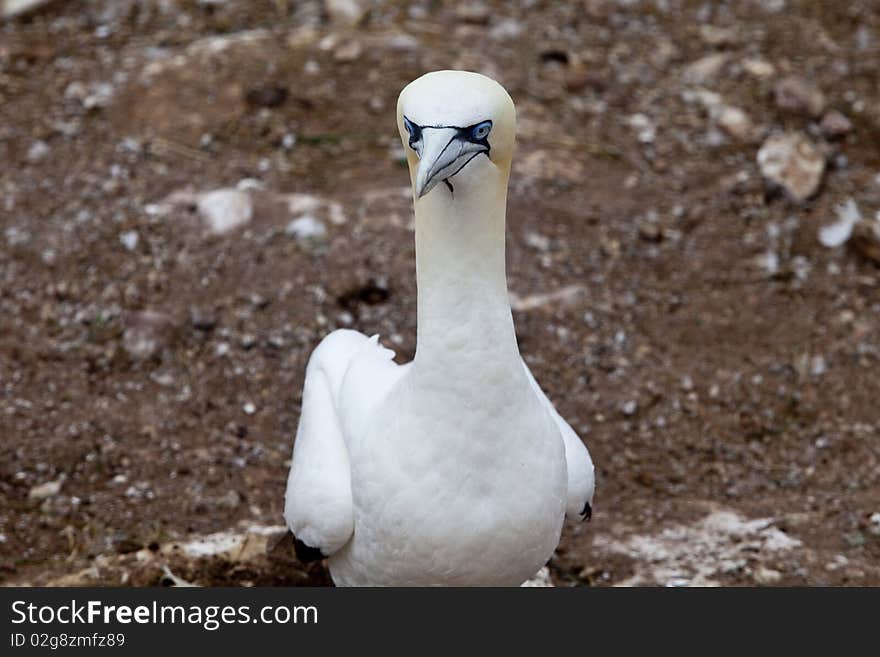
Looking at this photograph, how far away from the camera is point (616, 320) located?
6.38 m

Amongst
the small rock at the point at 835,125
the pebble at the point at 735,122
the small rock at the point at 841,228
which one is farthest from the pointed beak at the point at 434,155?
the small rock at the point at 835,125

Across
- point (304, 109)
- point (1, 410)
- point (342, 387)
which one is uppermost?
point (342, 387)

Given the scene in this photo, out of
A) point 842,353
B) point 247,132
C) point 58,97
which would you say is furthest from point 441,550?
point 58,97

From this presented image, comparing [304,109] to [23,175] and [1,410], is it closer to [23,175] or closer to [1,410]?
[23,175]

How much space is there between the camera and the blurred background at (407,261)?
17.5 feet

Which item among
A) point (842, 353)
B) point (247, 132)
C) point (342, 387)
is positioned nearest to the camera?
point (342, 387)

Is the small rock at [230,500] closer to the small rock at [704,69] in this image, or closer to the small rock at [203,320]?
the small rock at [203,320]

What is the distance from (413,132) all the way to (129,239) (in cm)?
369

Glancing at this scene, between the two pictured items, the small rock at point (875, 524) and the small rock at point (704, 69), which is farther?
the small rock at point (704, 69)

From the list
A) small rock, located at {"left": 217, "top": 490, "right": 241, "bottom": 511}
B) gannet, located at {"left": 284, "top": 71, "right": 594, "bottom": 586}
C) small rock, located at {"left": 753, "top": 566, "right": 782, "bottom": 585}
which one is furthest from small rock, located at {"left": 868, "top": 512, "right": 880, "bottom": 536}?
small rock, located at {"left": 217, "top": 490, "right": 241, "bottom": 511}

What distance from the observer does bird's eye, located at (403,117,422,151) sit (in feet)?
10.6

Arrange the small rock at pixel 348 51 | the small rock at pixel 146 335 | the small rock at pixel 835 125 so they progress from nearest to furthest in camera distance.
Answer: the small rock at pixel 146 335 < the small rock at pixel 835 125 < the small rock at pixel 348 51

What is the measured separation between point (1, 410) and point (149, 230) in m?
1.34

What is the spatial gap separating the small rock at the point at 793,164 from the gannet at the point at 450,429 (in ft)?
11.1
